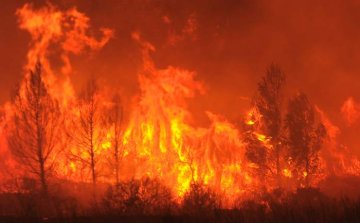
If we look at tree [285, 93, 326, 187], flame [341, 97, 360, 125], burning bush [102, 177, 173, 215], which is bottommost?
burning bush [102, 177, 173, 215]

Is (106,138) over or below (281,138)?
over

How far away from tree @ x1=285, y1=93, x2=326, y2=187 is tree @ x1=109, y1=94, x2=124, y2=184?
11.2 metres

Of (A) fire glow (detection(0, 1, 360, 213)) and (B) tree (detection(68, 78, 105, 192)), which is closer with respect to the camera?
(A) fire glow (detection(0, 1, 360, 213))

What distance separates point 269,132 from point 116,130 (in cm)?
1037

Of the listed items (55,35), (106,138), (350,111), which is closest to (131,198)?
(106,138)

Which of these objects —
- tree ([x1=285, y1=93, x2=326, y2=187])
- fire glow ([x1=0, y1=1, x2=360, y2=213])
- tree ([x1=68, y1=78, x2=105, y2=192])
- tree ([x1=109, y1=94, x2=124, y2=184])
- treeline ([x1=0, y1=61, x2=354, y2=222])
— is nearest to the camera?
treeline ([x1=0, y1=61, x2=354, y2=222])

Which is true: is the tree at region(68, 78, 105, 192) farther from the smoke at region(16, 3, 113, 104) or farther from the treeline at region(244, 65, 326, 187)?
the treeline at region(244, 65, 326, 187)

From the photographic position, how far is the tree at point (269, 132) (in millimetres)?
23859

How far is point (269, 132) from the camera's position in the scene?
78.9 ft

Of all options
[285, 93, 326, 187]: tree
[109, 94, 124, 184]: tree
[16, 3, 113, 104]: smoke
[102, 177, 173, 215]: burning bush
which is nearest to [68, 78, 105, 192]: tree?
[109, 94, 124, 184]: tree

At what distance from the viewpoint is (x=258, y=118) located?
83.5 ft

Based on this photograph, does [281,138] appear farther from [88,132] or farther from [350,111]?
[88,132]

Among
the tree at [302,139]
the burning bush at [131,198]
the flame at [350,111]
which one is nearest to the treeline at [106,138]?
the tree at [302,139]

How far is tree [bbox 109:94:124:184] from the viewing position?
24.1 meters
